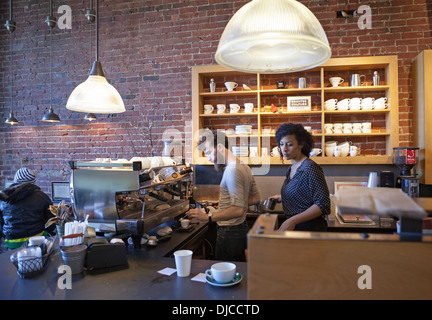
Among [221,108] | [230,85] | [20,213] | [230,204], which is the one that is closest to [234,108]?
[221,108]

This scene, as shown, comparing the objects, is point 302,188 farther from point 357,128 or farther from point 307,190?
point 357,128

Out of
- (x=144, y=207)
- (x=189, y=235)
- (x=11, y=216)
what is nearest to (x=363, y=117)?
(x=189, y=235)

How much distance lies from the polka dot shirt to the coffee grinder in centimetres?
175

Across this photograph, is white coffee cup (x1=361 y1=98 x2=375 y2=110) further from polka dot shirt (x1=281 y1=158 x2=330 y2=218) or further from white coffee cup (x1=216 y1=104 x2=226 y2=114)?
polka dot shirt (x1=281 y1=158 x2=330 y2=218)

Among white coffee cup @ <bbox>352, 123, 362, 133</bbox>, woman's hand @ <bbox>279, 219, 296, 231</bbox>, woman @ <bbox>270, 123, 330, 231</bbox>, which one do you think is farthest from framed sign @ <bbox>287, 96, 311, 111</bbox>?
woman's hand @ <bbox>279, 219, 296, 231</bbox>

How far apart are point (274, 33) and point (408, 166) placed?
9.54ft

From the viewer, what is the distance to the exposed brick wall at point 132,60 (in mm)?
3867

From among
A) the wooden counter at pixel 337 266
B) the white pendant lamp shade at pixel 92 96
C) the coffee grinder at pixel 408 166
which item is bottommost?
the wooden counter at pixel 337 266

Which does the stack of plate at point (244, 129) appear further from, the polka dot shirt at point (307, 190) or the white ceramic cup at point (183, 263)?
the white ceramic cup at point (183, 263)

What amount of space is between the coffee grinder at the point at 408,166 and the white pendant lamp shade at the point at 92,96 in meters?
2.97

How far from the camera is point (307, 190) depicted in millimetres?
2229

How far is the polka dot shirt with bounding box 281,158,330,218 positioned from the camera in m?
2.16

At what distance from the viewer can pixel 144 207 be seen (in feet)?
8.04

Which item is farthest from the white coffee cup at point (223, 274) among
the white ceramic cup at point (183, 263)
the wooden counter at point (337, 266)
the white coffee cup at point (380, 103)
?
the white coffee cup at point (380, 103)
